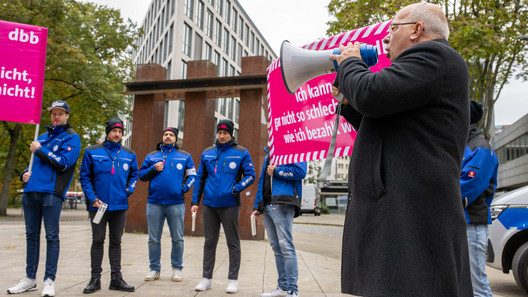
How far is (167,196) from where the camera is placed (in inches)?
242

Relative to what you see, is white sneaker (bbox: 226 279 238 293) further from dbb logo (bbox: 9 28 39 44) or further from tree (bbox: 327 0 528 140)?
tree (bbox: 327 0 528 140)

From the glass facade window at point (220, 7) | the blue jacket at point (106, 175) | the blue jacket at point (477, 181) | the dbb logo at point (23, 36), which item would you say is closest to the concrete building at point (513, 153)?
the glass facade window at point (220, 7)

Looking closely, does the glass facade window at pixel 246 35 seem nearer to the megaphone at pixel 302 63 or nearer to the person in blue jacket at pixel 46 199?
the person in blue jacket at pixel 46 199

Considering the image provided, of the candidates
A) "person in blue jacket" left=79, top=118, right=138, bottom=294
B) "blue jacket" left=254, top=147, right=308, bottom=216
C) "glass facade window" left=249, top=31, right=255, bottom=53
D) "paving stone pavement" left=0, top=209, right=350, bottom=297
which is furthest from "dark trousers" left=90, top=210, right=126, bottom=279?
"glass facade window" left=249, top=31, right=255, bottom=53

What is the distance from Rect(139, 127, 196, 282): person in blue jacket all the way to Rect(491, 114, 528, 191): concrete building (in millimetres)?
38886

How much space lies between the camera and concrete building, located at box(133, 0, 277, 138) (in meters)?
37.8

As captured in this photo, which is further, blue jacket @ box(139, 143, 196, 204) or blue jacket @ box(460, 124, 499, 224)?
blue jacket @ box(139, 143, 196, 204)

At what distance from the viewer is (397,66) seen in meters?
1.81

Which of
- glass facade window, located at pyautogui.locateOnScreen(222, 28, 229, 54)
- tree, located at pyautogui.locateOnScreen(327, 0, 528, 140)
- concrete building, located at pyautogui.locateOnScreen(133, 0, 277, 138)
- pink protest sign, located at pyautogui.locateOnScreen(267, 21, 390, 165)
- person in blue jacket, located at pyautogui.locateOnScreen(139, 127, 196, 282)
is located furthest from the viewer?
glass facade window, located at pyautogui.locateOnScreen(222, 28, 229, 54)

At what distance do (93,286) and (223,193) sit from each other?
1864 mm

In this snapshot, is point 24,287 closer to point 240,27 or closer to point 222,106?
point 222,106

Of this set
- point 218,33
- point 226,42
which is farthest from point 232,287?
point 226,42

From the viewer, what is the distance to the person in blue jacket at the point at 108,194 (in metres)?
5.29

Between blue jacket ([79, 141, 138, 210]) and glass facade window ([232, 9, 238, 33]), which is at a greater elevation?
glass facade window ([232, 9, 238, 33])
